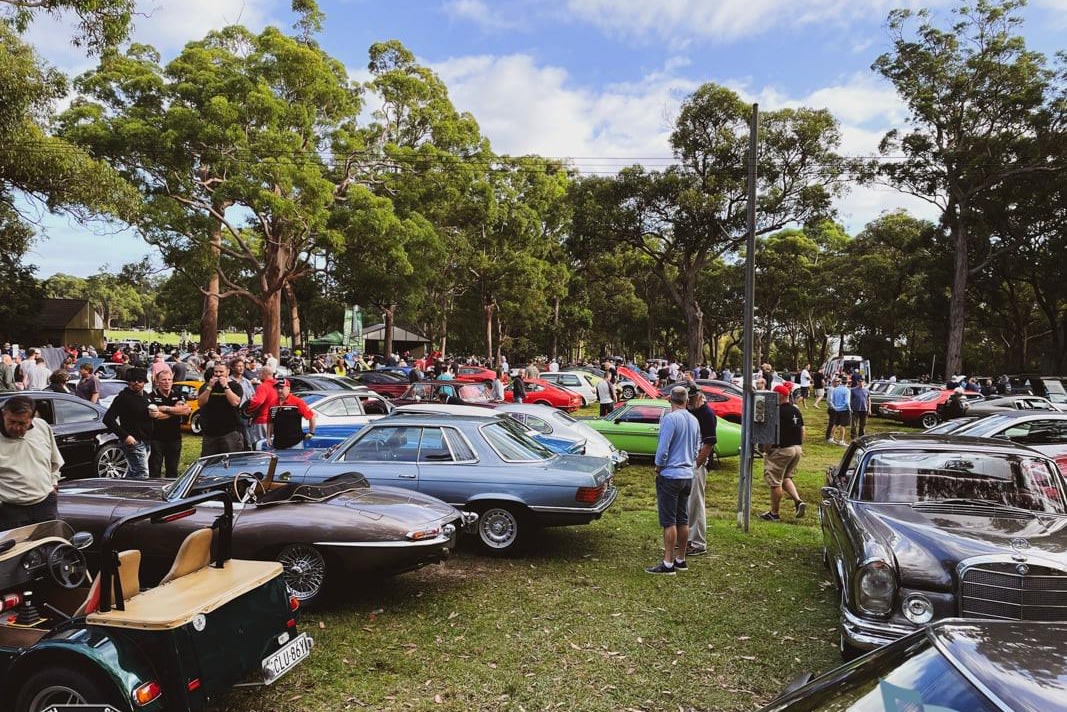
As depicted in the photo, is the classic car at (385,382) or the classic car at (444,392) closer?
the classic car at (444,392)

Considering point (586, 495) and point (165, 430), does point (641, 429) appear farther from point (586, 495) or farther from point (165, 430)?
point (165, 430)

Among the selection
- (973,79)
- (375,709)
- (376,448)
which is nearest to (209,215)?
(376,448)

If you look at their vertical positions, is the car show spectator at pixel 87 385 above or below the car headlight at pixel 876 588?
above

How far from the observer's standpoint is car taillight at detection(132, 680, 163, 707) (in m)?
3.24

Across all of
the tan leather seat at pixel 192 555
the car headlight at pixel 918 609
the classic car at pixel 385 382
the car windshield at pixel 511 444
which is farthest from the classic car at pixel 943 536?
the classic car at pixel 385 382

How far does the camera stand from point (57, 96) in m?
11.8

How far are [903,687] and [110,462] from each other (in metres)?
11.6

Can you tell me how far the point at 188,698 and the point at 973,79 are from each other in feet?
114

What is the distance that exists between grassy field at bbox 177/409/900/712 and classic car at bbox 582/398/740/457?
5326 mm

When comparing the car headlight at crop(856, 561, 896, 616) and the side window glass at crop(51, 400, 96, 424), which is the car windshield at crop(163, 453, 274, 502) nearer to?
the car headlight at crop(856, 561, 896, 616)

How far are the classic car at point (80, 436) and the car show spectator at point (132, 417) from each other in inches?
94.5

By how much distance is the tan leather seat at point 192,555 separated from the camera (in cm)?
399

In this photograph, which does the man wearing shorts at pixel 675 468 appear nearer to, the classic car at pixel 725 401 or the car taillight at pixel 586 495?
the car taillight at pixel 586 495

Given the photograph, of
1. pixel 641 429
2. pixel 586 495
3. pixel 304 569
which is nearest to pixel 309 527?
pixel 304 569
